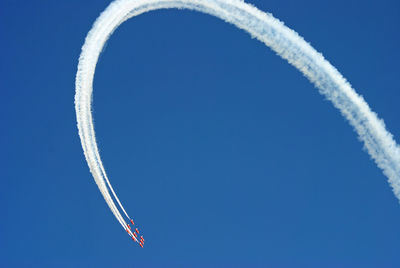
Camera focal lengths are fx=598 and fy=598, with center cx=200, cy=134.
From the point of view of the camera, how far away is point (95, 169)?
3291 cm

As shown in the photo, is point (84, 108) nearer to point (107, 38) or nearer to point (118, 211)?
point (107, 38)

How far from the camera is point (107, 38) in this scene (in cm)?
3195

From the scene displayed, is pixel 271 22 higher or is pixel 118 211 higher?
pixel 271 22

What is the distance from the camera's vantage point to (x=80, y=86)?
32.2 m

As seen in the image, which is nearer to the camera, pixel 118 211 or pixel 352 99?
pixel 352 99

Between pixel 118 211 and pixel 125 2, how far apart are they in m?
11.7

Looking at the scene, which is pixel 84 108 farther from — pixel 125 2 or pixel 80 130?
pixel 125 2

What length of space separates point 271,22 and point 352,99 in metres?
6.00

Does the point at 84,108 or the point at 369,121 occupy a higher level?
the point at 84,108

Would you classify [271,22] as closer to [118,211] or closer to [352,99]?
[352,99]

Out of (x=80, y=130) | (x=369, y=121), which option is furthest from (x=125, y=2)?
(x=369, y=121)

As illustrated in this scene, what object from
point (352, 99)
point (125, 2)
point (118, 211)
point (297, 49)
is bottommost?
point (118, 211)

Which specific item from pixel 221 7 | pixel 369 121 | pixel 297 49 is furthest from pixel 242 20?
pixel 369 121

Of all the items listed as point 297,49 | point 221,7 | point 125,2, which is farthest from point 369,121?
point 125,2
